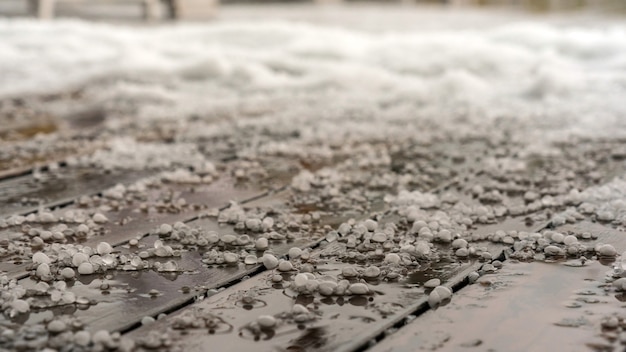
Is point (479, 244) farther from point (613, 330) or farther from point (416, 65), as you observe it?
point (416, 65)

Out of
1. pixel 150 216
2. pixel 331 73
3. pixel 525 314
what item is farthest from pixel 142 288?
pixel 331 73

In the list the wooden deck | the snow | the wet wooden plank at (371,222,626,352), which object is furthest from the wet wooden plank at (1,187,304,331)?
the snow

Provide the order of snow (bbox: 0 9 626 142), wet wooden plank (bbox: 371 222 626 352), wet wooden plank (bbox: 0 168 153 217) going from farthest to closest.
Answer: snow (bbox: 0 9 626 142) < wet wooden plank (bbox: 0 168 153 217) < wet wooden plank (bbox: 371 222 626 352)

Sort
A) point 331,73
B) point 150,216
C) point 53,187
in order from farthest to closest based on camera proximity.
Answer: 1. point 331,73
2. point 53,187
3. point 150,216

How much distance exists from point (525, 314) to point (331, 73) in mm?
2480

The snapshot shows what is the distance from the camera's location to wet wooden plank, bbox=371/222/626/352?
2.39ft

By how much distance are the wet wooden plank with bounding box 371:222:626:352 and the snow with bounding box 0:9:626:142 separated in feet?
3.16

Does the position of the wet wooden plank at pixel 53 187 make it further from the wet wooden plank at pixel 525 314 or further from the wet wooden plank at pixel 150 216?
the wet wooden plank at pixel 525 314

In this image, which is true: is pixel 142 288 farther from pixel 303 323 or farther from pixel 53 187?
pixel 53 187

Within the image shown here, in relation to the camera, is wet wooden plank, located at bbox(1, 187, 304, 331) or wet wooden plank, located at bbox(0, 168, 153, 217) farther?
wet wooden plank, located at bbox(0, 168, 153, 217)

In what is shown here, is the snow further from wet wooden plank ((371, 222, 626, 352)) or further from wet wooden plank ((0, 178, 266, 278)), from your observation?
wet wooden plank ((371, 222, 626, 352))

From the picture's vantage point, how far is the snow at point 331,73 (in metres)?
2.25

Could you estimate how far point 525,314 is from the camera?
2.61 feet

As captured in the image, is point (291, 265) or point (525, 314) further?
point (291, 265)
